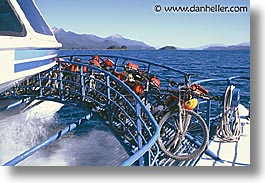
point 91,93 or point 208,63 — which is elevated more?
→ point 208,63

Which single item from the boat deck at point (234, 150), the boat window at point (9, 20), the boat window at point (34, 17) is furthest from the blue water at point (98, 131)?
the boat window at point (9, 20)

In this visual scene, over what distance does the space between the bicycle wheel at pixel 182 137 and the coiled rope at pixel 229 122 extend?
25 cm

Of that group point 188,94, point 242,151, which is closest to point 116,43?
point 188,94

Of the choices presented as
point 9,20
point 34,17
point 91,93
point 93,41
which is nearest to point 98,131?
point 91,93

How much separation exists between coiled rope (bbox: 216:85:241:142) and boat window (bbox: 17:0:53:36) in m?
1.31

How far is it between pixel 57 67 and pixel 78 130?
1.77 ft

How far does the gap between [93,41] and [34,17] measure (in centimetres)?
53

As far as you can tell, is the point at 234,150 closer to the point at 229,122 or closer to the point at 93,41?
the point at 229,122

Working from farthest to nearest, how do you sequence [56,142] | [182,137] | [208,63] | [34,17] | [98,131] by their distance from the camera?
[98,131] → [56,142] → [208,63] → [182,137] → [34,17]

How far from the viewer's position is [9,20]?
2.25m

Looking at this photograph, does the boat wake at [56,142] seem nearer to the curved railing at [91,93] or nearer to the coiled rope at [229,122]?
the curved railing at [91,93]

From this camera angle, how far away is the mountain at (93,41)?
9.18ft

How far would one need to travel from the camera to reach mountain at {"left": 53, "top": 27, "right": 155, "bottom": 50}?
2.80 meters

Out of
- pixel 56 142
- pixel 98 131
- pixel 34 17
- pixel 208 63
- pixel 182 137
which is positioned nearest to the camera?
pixel 34 17
